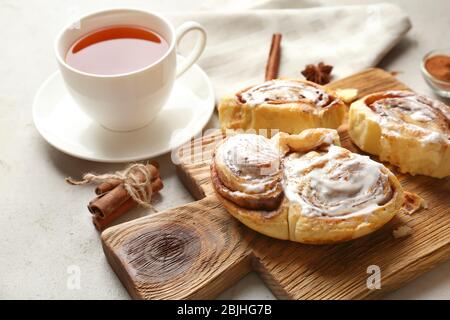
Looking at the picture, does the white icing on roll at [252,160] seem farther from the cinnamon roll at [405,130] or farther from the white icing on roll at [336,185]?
the cinnamon roll at [405,130]

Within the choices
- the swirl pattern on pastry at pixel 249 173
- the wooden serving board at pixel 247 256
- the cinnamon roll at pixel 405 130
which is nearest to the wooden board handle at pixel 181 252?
the wooden serving board at pixel 247 256

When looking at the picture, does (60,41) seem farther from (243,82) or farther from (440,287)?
(440,287)

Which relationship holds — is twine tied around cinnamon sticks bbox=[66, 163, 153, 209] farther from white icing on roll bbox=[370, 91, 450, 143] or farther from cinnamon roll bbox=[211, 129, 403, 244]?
white icing on roll bbox=[370, 91, 450, 143]

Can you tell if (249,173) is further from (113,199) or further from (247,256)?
(113,199)

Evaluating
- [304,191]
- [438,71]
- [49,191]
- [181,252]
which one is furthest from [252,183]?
[438,71]

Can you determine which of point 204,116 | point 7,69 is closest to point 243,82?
point 204,116
